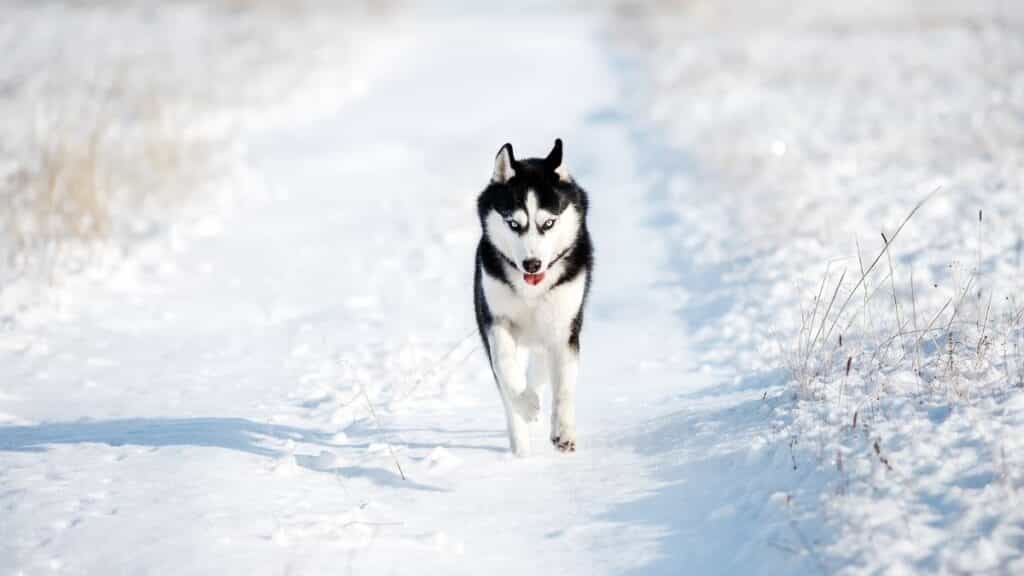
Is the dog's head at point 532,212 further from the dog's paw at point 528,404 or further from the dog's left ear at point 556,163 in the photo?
the dog's paw at point 528,404

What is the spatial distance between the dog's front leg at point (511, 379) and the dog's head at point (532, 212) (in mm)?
315

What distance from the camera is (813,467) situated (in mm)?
3605

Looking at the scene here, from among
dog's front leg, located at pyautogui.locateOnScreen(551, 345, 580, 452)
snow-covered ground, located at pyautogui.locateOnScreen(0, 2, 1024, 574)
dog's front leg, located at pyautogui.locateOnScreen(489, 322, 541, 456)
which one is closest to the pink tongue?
dog's front leg, located at pyautogui.locateOnScreen(489, 322, 541, 456)

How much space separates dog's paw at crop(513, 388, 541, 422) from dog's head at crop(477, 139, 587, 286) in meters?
0.55

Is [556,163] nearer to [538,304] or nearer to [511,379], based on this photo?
[538,304]

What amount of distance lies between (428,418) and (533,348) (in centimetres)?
92

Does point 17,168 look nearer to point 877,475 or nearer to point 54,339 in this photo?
point 54,339

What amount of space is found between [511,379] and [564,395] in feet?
1.18

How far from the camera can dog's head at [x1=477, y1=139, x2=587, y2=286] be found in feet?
13.8

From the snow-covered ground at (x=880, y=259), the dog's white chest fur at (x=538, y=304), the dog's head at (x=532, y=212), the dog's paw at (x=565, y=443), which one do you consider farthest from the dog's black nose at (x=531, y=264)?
the snow-covered ground at (x=880, y=259)

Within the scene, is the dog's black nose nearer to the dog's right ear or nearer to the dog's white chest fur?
the dog's white chest fur

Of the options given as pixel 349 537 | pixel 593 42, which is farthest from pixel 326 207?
pixel 593 42

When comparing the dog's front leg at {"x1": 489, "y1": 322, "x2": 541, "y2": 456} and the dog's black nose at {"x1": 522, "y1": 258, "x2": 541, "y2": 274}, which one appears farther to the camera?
the dog's front leg at {"x1": 489, "y1": 322, "x2": 541, "y2": 456}

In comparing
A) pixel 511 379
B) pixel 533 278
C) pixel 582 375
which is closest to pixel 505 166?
pixel 533 278
